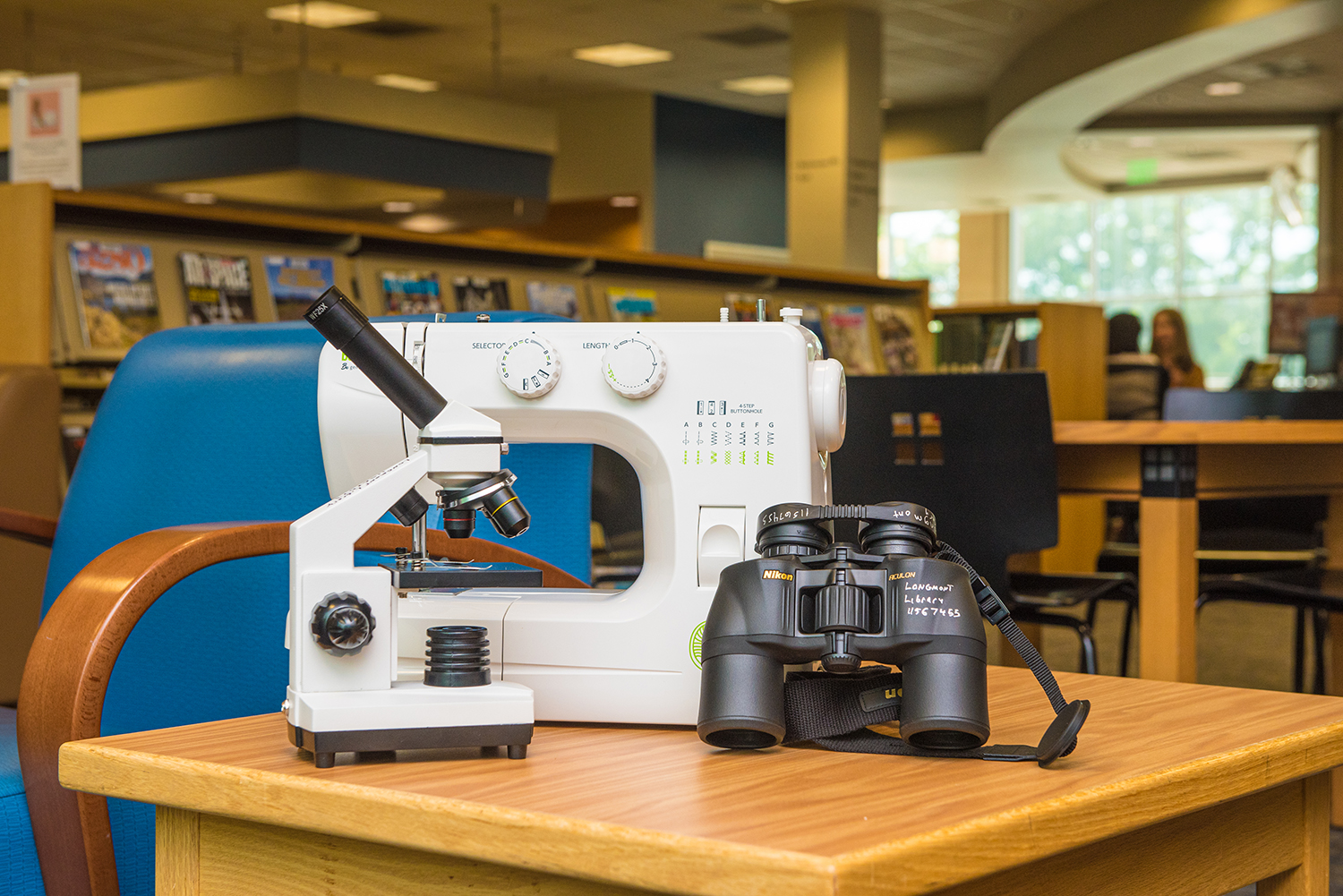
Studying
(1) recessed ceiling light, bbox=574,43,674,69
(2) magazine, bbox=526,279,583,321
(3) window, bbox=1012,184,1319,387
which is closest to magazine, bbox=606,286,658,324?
(2) magazine, bbox=526,279,583,321

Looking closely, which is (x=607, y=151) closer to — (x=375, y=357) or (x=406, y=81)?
(x=406, y=81)

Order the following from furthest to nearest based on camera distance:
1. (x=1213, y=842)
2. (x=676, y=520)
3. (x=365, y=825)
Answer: (x=676, y=520)
(x=1213, y=842)
(x=365, y=825)

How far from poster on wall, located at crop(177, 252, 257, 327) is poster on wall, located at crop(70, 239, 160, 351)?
0.33 ft

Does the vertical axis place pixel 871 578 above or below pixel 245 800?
above

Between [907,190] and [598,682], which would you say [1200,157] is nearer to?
[907,190]

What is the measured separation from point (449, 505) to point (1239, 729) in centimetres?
49

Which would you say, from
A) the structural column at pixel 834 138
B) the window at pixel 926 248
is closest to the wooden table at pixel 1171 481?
the structural column at pixel 834 138

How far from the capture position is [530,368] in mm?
976

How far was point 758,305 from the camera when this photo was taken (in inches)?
40.8

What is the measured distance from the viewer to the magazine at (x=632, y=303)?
16.4 ft

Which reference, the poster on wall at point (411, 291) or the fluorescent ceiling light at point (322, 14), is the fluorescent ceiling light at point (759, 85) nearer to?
the fluorescent ceiling light at point (322, 14)

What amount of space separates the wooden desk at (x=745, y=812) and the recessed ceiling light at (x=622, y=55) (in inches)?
355

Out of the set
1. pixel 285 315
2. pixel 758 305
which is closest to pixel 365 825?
pixel 758 305

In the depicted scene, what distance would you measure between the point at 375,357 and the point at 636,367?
0.57 ft
